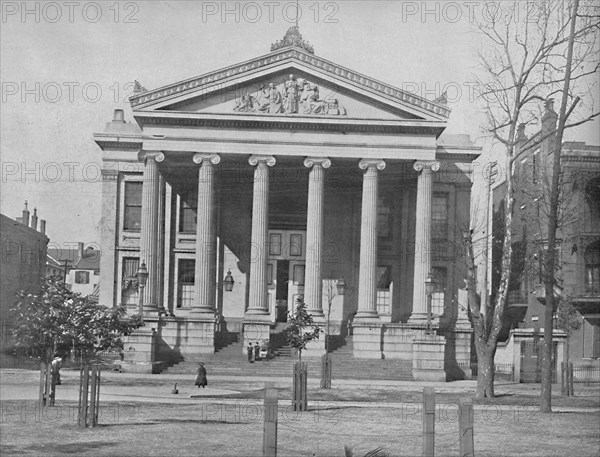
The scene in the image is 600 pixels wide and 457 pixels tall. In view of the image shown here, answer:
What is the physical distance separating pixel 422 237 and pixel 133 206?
16.8m

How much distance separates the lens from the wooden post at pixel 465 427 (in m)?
15.0

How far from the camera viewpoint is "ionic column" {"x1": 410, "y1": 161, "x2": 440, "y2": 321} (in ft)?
160

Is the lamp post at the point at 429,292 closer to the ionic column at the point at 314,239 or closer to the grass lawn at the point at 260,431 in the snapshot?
the ionic column at the point at 314,239

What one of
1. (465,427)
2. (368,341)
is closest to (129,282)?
(368,341)

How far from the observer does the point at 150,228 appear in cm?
4831

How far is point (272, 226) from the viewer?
55188mm

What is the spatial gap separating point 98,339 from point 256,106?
75.2ft

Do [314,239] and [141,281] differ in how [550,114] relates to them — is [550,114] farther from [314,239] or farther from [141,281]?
[141,281]

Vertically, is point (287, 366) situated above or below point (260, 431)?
below

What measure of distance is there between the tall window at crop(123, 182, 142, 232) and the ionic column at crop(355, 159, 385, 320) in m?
13.6

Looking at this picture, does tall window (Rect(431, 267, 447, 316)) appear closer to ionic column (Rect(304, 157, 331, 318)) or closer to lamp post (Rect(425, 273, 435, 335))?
lamp post (Rect(425, 273, 435, 335))

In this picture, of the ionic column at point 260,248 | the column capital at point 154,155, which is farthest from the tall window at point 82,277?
the ionic column at point 260,248

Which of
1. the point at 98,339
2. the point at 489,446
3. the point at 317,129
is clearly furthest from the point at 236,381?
the point at 489,446

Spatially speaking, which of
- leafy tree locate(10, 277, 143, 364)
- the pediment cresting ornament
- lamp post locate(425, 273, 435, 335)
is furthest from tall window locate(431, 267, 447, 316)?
leafy tree locate(10, 277, 143, 364)
